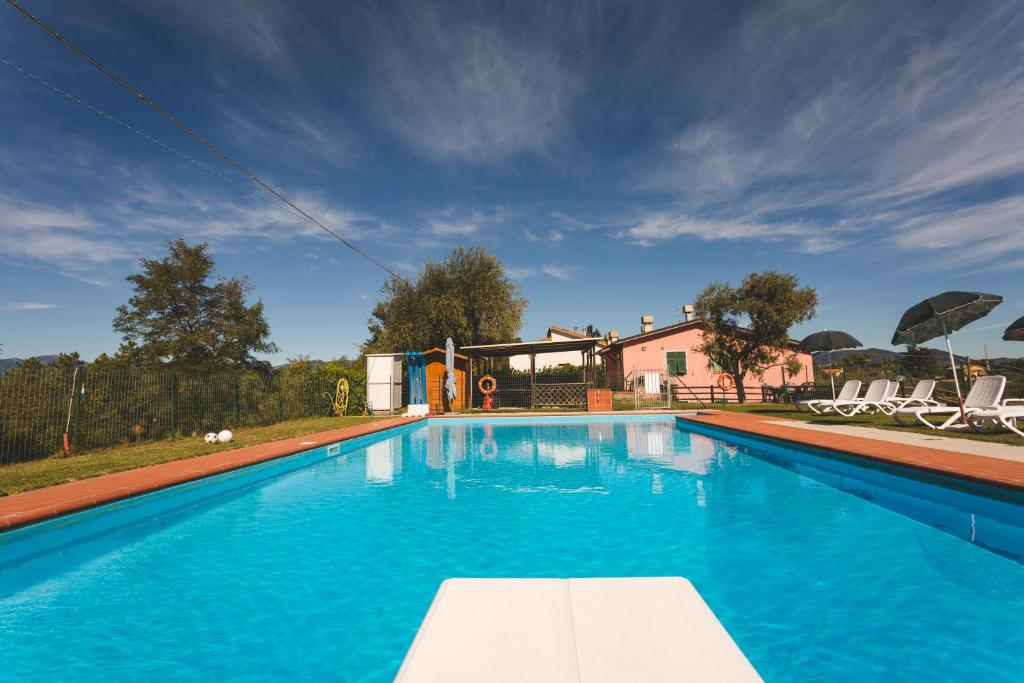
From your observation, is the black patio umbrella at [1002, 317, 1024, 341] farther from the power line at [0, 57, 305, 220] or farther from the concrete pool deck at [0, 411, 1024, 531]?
the power line at [0, 57, 305, 220]

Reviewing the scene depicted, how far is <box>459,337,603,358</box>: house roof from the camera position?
16070 mm

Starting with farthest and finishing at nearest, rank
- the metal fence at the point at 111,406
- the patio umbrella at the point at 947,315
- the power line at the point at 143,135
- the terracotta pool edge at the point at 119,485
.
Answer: the metal fence at the point at 111,406 → the patio umbrella at the point at 947,315 → the power line at the point at 143,135 → the terracotta pool edge at the point at 119,485

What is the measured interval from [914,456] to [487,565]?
586 cm

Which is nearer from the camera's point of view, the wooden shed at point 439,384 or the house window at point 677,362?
the wooden shed at point 439,384

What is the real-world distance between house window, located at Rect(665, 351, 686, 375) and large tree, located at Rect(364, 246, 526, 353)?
8.74 m

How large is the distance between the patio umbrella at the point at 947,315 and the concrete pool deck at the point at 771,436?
1.86 m

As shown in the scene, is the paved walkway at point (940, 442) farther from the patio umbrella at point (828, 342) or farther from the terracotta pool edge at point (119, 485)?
the terracotta pool edge at point (119, 485)

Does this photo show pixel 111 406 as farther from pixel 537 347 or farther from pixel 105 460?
pixel 537 347

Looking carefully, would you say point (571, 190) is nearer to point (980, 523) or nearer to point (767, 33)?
point (767, 33)

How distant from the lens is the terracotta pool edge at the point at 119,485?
14.1 feet

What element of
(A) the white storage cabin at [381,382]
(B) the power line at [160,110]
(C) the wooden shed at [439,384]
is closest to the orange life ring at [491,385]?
(C) the wooden shed at [439,384]

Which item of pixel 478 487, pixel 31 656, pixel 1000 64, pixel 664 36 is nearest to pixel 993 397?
pixel 1000 64

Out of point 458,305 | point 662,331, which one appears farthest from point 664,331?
point 458,305

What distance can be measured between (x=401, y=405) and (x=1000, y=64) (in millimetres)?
21104
